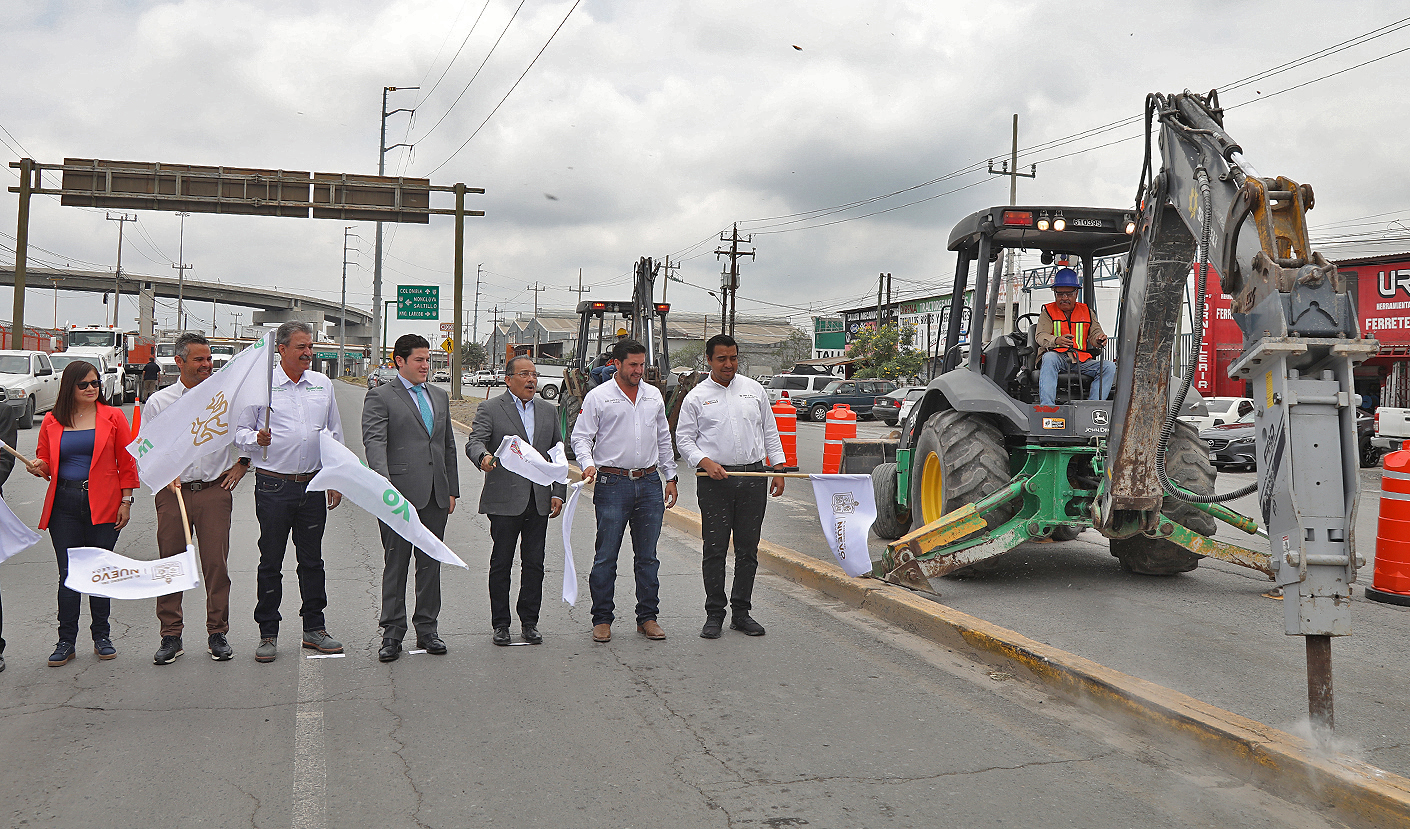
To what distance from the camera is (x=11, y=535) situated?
5.92 metres

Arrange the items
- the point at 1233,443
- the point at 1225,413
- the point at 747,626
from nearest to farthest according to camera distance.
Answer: the point at 747,626 → the point at 1233,443 → the point at 1225,413

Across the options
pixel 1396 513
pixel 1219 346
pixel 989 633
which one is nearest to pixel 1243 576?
pixel 1396 513

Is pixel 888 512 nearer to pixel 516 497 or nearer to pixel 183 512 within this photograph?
pixel 516 497

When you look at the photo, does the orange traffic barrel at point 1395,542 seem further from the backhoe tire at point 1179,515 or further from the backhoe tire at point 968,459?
the backhoe tire at point 968,459

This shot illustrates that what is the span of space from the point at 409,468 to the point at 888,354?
4619cm

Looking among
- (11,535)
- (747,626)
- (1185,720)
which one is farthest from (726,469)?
(11,535)

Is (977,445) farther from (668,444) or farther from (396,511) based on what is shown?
(396,511)

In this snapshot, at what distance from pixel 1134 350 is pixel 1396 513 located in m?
2.54

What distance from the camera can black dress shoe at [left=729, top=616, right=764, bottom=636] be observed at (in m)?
6.61

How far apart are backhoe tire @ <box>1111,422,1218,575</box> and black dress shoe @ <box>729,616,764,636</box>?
3.28 m

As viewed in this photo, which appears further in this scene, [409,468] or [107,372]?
[107,372]

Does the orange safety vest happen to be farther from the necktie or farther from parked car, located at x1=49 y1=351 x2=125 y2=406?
parked car, located at x1=49 y1=351 x2=125 y2=406

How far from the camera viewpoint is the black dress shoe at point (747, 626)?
6.61 meters

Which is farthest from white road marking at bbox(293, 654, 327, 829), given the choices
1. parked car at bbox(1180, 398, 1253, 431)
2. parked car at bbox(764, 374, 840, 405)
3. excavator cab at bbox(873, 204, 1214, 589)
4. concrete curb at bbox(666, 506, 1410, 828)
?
parked car at bbox(764, 374, 840, 405)
